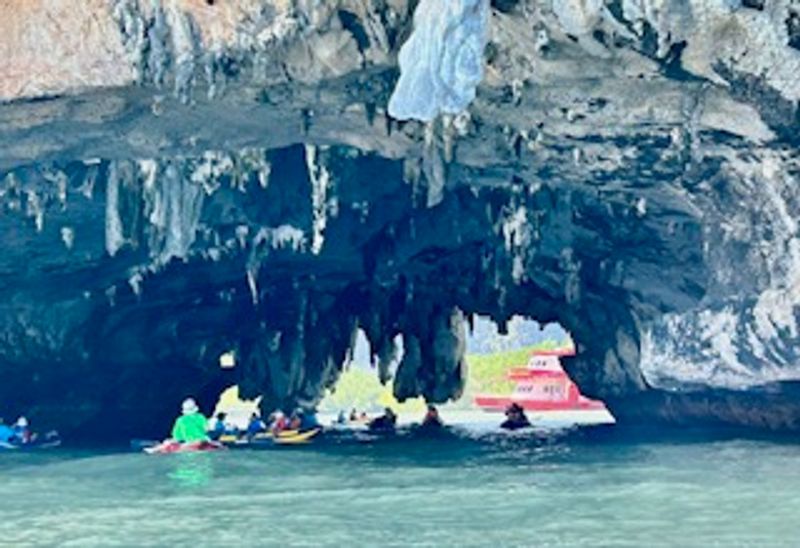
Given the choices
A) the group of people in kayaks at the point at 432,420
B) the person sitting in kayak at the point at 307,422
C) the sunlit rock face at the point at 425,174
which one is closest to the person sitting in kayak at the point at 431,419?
the group of people in kayaks at the point at 432,420

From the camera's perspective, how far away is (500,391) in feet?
297

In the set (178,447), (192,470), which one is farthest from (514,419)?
(192,470)

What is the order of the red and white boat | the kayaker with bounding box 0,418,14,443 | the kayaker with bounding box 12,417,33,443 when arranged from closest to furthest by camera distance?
the kayaker with bounding box 0,418,14,443, the kayaker with bounding box 12,417,33,443, the red and white boat

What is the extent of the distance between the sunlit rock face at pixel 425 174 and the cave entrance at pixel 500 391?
7915 millimetres

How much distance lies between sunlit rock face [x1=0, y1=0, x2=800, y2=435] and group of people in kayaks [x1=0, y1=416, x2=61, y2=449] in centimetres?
184

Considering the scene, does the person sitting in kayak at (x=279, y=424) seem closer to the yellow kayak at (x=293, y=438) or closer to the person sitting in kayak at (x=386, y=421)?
the yellow kayak at (x=293, y=438)

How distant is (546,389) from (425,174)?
48.2m

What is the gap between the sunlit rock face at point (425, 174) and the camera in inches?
549

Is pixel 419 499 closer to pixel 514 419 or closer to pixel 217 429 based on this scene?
pixel 217 429

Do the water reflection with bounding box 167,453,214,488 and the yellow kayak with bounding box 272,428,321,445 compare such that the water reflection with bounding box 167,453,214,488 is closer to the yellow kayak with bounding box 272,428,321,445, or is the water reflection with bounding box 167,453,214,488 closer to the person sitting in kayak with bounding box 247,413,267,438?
the yellow kayak with bounding box 272,428,321,445

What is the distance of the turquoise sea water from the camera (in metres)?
10.3

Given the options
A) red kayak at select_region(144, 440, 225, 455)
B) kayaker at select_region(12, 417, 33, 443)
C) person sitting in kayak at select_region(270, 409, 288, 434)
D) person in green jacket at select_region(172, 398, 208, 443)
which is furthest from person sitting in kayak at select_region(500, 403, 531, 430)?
red kayak at select_region(144, 440, 225, 455)

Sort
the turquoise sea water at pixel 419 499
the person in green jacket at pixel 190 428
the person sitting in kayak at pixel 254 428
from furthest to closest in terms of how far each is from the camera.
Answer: the person sitting in kayak at pixel 254 428, the person in green jacket at pixel 190 428, the turquoise sea water at pixel 419 499

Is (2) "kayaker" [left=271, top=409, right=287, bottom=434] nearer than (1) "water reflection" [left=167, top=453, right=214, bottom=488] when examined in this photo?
No
